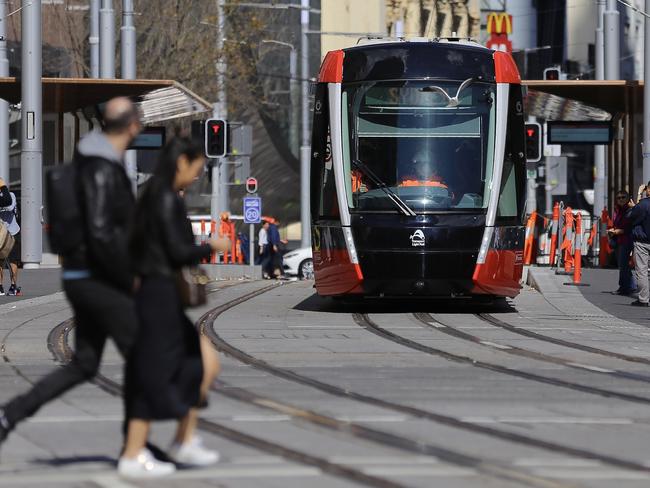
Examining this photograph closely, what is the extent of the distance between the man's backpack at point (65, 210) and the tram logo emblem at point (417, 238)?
38.4 ft

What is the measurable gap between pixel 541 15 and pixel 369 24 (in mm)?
16267

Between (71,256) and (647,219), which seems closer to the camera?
(71,256)

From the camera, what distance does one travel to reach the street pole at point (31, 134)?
28.2m

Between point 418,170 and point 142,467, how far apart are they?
12282 mm

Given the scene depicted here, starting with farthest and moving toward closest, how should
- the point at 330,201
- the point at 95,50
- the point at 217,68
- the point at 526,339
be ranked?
the point at 217,68 → the point at 95,50 → the point at 330,201 → the point at 526,339

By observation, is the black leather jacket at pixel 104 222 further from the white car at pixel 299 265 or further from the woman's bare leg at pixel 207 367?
the white car at pixel 299 265

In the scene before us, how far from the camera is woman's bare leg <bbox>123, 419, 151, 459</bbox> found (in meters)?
7.94

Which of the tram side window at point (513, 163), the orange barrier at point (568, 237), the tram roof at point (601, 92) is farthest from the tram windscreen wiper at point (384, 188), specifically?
the orange barrier at point (568, 237)

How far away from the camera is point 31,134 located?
28.3 meters

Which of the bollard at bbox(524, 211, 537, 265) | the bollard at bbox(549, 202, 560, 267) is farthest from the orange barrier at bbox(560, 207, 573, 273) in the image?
the bollard at bbox(524, 211, 537, 265)

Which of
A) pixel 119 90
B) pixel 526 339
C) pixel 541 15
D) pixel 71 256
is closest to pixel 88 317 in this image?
pixel 71 256

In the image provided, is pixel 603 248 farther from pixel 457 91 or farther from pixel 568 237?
pixel 457 91

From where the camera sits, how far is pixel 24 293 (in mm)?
23891

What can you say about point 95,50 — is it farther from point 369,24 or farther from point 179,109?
point 369,24
